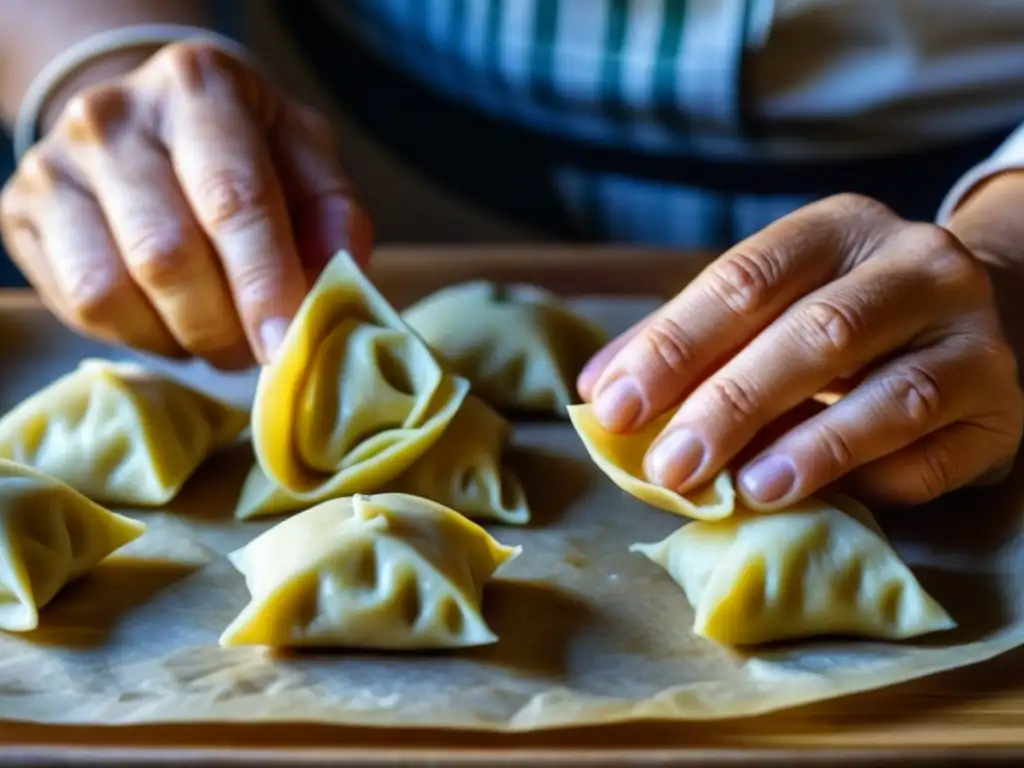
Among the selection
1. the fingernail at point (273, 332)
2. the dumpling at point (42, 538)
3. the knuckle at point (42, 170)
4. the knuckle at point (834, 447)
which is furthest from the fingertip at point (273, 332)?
the knuckle at point (834, 447)

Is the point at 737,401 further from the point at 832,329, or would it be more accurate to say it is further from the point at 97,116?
the point at 97,116

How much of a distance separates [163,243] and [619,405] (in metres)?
0.52

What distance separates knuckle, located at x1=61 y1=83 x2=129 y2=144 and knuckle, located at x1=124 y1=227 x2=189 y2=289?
0.18 meters

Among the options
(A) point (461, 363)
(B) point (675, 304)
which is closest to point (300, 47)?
(A) point (461, 363)

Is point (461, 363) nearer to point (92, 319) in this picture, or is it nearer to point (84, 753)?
Result: point (92, 319)

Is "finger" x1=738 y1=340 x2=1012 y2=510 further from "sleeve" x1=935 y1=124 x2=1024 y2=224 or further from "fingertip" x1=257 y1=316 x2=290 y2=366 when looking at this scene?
"fingertip" x1=257 y1=316 x2=290 y2=366

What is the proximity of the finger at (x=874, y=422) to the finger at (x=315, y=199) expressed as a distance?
56 cm

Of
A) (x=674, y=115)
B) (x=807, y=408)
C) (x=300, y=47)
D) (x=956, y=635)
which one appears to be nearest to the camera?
(x=956, y=635)

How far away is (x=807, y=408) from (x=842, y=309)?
0.13 m

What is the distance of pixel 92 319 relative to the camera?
1270 millimetres

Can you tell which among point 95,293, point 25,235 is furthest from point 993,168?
point 25,235

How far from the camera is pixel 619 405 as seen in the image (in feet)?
3.40

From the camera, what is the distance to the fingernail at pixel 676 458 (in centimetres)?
100

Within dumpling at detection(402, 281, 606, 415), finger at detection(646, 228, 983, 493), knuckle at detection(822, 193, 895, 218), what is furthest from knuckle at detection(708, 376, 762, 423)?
dumpling at detection(402, 281, 606, 415)
